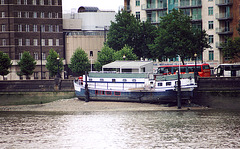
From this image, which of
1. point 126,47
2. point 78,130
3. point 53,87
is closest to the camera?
point 78,130

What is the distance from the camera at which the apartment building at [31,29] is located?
13350cm

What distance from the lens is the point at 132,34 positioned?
12350cm

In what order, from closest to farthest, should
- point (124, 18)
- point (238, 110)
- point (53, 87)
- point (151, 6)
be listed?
1. point (238, 110)
2. point (53, 87)
3. point (124, 18)
4. point (151, 6)

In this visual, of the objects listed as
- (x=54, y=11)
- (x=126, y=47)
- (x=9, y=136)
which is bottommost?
(x=9, y=136)

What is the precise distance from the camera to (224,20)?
121m

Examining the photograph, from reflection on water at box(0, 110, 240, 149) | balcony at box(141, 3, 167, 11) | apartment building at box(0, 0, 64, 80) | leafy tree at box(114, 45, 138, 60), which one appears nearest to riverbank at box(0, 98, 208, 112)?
reflection on water at box(0, 110, 240, 149)

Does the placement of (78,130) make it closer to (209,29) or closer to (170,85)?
(170,85)

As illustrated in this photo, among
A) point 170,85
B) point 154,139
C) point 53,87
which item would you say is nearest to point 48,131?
point 154,139

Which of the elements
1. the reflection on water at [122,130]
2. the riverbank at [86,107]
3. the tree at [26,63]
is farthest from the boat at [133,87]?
the tree at [26,63]

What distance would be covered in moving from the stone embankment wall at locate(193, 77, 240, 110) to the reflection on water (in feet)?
17.4

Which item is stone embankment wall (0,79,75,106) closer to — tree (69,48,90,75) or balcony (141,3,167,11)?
tree (69,48,90,75)

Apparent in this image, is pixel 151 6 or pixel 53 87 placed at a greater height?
pixel 151 6

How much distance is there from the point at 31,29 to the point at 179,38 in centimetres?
4475

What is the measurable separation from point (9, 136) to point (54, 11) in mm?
86746
